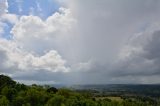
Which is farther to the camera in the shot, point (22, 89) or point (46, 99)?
point (22, 89)

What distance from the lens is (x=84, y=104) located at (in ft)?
497

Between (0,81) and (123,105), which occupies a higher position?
(0,81)

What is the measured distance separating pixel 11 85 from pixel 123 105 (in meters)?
65.4

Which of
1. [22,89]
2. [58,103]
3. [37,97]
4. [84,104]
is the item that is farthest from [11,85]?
A: [84,104]

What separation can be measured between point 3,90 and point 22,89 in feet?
51.9

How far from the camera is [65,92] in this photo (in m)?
193

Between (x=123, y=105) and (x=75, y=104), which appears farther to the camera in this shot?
(x=123, y=105)

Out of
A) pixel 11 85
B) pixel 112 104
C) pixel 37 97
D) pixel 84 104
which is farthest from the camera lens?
pixel 11 85

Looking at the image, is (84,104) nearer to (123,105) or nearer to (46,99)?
(46,99)

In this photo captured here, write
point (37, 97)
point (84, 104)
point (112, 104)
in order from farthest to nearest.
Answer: point (112, 104)
point (37, 97)
point (84, 104)

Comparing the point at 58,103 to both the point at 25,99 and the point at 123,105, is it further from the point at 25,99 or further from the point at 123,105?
the point at 123,105

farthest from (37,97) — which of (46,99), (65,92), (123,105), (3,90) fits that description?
(123,105)

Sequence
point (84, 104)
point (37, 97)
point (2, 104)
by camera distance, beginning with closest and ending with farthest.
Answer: point (2, 104) → point (84, 104) → point (37, 97)

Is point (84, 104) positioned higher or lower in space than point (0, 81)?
lower
